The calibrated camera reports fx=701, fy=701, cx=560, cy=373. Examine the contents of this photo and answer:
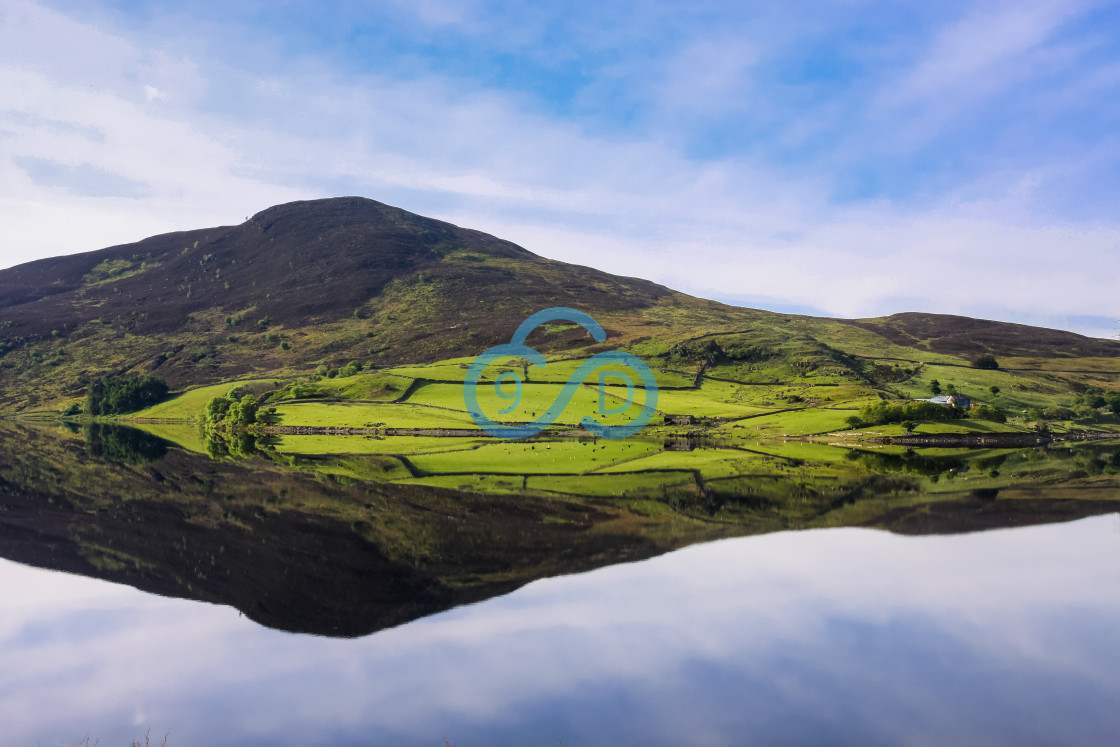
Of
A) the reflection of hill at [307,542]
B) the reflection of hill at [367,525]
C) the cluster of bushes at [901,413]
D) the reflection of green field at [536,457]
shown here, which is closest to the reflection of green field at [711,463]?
the reflection of green field at [536,457]

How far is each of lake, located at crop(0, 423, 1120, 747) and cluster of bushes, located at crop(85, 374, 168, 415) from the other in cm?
10270

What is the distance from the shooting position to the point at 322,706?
14.8 meters

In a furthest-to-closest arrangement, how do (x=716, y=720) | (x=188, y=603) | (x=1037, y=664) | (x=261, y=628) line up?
(x=188, y=603), (x=261, y=628), (x=1037, y=664), (x=716, y=720)

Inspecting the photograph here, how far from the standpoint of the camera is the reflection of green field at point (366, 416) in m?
88.5

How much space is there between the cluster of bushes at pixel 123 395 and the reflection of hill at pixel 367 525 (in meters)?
80.2

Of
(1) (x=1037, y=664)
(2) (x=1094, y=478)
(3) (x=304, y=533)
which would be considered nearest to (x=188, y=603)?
(3) (x=304, y=533)

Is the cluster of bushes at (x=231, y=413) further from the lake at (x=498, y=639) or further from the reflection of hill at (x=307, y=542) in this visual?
the lake at (x=498, y=639)

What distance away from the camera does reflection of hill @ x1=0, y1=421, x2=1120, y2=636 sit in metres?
22.0

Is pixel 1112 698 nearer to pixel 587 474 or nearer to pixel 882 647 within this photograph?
pixel 882 647

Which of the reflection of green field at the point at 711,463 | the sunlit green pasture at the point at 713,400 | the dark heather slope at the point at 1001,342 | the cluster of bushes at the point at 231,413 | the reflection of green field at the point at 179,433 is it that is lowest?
the reflection of green field at the point at 179,433

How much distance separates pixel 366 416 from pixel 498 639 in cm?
7925

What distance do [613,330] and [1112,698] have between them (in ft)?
470

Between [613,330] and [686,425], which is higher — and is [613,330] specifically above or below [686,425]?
above

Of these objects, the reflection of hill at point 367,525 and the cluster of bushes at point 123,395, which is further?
the cluster of bushes at point 123,395
